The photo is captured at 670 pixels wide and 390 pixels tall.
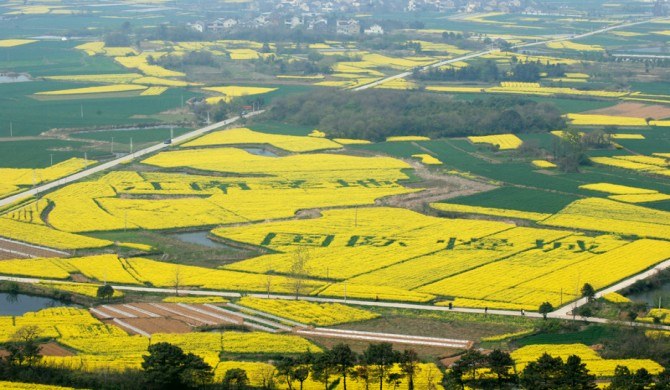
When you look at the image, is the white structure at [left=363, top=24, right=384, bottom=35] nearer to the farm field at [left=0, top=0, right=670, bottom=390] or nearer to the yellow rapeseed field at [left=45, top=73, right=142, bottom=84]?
the farm field at [left=0, top=0, right=670, bottom=390]

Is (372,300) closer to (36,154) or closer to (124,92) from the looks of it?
(36,154)

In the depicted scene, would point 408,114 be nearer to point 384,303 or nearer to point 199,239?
point 199,239

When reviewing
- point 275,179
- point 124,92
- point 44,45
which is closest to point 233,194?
point 275,179

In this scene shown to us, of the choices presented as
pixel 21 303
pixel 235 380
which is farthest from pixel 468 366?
pixel 21 303

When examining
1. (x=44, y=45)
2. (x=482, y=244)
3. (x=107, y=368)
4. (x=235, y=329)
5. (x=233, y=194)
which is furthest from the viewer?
(x=44, y=45)


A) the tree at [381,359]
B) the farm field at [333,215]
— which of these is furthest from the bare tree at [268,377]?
the tree at [381,359]

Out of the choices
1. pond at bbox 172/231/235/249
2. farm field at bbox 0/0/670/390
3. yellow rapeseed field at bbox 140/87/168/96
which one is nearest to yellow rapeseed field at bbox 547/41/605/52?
farm field at bbox 0/0/670/390

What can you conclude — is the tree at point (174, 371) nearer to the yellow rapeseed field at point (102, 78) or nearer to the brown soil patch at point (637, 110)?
the brown soil patch at point (637, 110)
